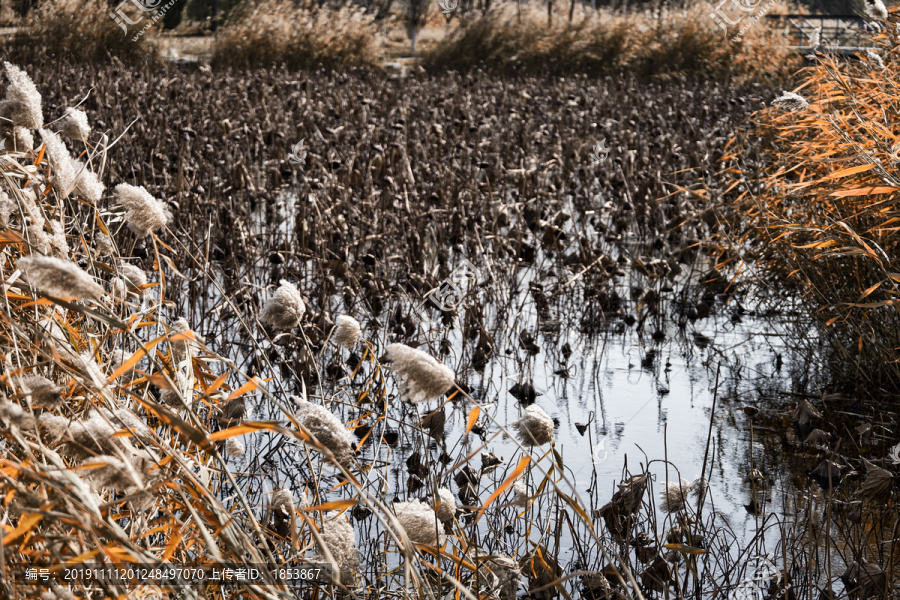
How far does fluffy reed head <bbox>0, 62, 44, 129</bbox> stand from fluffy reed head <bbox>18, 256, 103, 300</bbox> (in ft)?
2.84

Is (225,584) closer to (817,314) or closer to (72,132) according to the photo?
(72,132)

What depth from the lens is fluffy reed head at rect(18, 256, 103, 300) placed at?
3.42ft

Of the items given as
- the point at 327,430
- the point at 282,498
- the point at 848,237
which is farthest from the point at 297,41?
the point at 327,430

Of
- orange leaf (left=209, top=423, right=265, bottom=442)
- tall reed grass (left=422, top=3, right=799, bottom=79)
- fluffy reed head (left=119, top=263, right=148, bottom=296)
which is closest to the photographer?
orange leaf (left=209, top=423, right=265, bottom=442)

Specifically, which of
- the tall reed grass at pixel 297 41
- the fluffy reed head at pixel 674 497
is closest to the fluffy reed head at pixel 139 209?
the fluffy reed head at pixel 674 497

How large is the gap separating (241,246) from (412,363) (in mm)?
3813

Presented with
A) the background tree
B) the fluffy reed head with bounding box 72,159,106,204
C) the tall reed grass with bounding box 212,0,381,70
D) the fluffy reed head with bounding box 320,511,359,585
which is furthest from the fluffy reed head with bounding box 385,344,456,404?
the background tree

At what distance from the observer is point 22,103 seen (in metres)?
1.79

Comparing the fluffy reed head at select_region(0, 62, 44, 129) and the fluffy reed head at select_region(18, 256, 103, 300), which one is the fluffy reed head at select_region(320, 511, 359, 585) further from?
the fluffy reed head at select_region(0, 62, 44, 129)

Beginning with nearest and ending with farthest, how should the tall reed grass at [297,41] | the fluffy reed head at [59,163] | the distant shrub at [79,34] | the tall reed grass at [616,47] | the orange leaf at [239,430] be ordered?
the orange leaf at [239,430] < the fluffy reed head at [59,163] < the tall reed grass at [616,47] < the distant shrub at [79,34] < the tall reed grass at [297,41]

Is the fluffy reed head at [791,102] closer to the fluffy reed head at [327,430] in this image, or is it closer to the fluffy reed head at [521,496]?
the fluffy reed head at [521,496]

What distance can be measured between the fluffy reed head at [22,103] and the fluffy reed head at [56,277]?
87cm

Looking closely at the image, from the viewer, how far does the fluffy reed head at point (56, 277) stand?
1043mm

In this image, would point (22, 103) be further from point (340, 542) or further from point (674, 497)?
point (674, 497)
